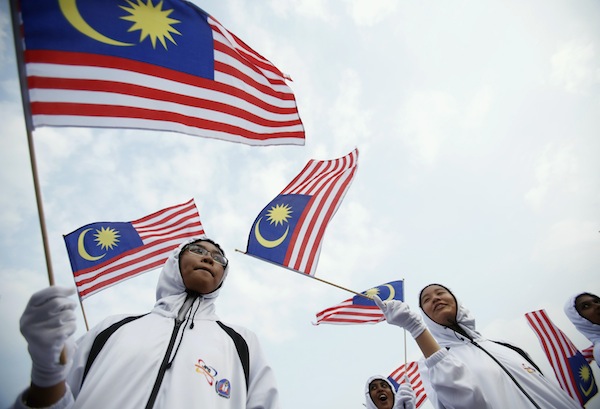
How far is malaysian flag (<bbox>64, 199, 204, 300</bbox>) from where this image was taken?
6.01 metres

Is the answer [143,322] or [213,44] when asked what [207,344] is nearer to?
[143,322]

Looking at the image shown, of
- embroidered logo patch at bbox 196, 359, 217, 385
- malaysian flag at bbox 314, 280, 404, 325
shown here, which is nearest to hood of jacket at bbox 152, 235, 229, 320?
embroidered logo patch at bbox 196, 359, 217, 385

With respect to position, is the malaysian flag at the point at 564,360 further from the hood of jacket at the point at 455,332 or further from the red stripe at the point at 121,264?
the red stripe at the point at 121,264

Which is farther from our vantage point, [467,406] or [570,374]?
[570,374]

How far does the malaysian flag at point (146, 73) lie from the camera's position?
255 centimetres

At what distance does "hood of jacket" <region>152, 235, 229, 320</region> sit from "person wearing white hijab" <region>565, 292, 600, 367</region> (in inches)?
297

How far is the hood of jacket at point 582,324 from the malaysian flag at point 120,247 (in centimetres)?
822

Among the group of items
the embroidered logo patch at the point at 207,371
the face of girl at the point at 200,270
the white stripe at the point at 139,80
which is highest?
the white stripe at the point at 139,80

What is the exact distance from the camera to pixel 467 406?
322cm

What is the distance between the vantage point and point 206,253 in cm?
378

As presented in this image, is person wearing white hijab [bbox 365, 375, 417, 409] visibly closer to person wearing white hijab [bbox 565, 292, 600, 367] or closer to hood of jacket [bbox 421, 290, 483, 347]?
hood of jacket [bbox 421, 290, 483, 347]

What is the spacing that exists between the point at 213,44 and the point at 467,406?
4.69 m

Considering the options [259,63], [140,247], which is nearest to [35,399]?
[259,63]

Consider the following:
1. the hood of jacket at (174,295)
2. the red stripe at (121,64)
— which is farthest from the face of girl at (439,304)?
the red stripe at (121,64)
